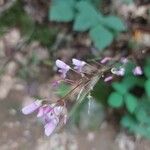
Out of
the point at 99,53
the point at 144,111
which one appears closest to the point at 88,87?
the point at 144,111

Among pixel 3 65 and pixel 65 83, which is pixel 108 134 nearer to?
pixel 3 65

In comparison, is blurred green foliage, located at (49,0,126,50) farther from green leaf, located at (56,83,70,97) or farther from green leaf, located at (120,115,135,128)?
green leaf, located at (56,83,70,97)

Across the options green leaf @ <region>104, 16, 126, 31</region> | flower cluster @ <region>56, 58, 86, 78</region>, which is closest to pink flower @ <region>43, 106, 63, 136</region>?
flower cluster @ <region>56, 58, 86, 78</region>

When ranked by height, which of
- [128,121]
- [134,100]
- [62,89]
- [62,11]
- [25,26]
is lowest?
[128,121]

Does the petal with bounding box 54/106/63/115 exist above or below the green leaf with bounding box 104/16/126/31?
above

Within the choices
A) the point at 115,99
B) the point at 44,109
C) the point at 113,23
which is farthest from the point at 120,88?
the point at 44,109

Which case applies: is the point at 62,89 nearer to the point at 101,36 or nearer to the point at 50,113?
the point at 50,113

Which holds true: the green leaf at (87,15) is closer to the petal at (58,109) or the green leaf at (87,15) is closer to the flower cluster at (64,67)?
the flower cluster at (64,67)
